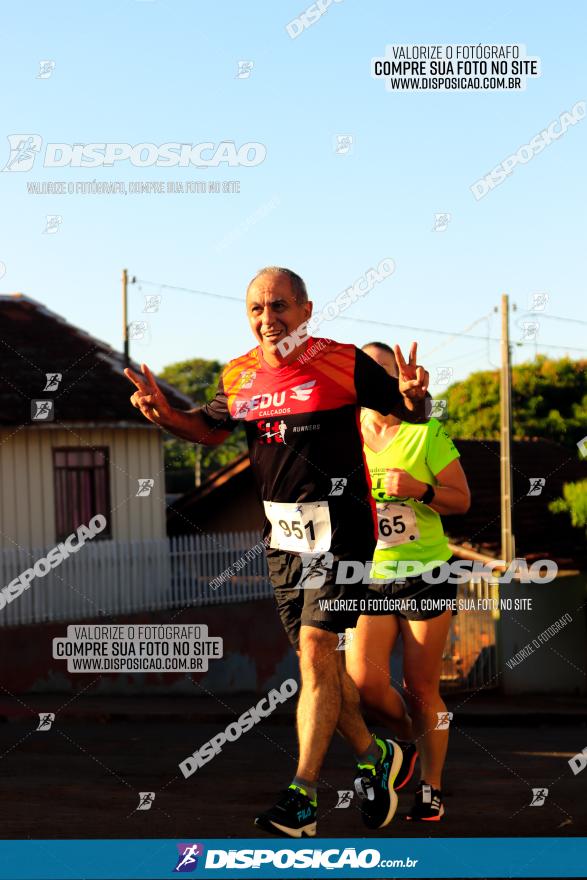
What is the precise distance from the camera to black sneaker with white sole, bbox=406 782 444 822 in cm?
602

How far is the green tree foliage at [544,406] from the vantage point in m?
44.5

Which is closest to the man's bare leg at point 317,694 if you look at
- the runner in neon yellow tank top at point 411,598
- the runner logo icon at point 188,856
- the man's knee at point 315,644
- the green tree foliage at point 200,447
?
the man's knee at point 315,644

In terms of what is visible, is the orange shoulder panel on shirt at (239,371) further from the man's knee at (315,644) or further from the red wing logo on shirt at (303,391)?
the man's knee at (315,644)

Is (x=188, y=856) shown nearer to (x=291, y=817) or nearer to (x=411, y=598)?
(x=291, y=817)

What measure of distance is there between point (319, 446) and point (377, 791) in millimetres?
1576

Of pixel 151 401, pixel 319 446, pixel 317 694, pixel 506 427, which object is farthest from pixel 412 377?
pixel 506 427

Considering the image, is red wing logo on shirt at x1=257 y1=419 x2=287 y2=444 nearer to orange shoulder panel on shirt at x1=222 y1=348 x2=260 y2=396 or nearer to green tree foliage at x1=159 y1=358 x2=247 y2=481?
orange shoulder panel on shirt at x1=222 y1=348 x2=260 y2=396

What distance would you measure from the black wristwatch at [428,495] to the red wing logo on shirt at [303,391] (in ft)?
2.95

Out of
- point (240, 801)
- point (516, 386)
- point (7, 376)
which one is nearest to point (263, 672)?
point (7, 376)

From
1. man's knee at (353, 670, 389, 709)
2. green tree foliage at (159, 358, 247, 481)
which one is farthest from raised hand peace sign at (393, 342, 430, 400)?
green tree foliage at (159, 358, 247, 481)

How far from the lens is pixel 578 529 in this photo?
25531 mm

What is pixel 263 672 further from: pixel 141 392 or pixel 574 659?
pixel 141 392

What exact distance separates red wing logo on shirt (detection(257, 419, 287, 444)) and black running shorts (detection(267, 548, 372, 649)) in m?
0.49

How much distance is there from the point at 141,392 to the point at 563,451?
97.6 feet
